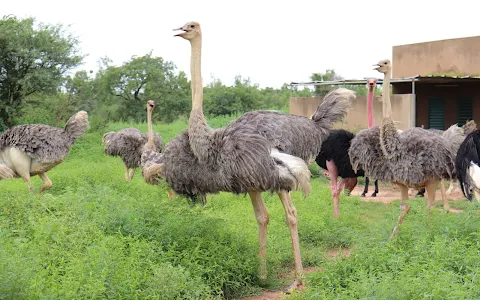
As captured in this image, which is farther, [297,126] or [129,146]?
[129,146]

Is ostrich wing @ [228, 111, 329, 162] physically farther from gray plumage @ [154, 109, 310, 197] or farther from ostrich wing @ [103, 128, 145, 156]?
ostrich wing @ [103, 128, 145, 156]

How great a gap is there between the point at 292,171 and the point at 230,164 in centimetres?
55

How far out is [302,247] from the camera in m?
7.12

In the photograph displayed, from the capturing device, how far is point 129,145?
12.6 m

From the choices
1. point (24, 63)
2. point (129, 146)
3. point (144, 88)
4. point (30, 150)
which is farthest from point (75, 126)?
point (144, 88)

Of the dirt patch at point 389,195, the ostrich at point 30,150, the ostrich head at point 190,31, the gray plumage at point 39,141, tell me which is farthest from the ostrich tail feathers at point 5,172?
the dirt patch at point 389,195

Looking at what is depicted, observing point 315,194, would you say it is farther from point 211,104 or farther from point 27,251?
point 211,104

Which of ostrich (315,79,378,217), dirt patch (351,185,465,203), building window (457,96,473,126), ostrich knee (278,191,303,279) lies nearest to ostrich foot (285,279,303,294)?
ostrich knee (278,191,303,279)

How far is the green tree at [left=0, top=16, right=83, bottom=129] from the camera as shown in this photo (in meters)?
17.3

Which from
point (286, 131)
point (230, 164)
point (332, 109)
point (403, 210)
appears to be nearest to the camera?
point (230, 164)

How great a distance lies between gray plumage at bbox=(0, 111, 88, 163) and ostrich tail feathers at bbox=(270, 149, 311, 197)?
14.9 feet

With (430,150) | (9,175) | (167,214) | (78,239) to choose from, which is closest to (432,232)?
(430,150)

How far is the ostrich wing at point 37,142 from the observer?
29.4ft

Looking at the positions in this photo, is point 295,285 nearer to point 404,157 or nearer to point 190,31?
point 404,157
